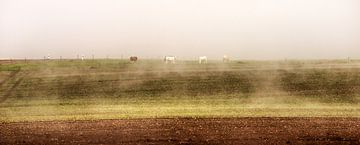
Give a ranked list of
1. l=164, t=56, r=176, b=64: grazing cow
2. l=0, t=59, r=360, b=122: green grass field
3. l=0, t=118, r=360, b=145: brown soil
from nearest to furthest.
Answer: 1. l=0, t=118, r=360, b=145: brown soil
2. l=0, t=59, r=360, b=122: green grass field
3. l=164, t=56, r=176, b=64: grazing cow

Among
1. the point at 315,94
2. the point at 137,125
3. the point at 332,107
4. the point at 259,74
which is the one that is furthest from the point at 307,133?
the point at 259,74

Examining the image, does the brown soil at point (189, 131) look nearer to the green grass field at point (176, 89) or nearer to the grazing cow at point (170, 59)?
the green grass field at point (176, 89)

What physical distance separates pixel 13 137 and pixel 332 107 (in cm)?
2831

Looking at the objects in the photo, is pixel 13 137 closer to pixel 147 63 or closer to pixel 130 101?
pixel 130 101

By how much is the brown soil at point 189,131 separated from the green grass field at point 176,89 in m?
4.04

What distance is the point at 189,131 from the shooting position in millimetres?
35125

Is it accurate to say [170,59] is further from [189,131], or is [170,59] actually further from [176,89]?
[189,131]

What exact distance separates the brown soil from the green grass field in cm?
404

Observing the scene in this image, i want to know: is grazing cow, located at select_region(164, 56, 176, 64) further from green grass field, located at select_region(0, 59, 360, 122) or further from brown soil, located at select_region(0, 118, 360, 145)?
brown soil, located at select_region(0, 118, 360, 145)

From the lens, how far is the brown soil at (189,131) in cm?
3238

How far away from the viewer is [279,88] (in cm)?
5950

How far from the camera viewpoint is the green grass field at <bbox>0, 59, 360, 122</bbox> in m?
47.0

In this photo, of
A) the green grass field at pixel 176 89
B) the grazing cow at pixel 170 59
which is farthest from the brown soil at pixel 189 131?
the grazing cow at pixel 170 59

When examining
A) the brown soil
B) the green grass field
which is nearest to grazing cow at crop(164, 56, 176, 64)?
the green grass field
